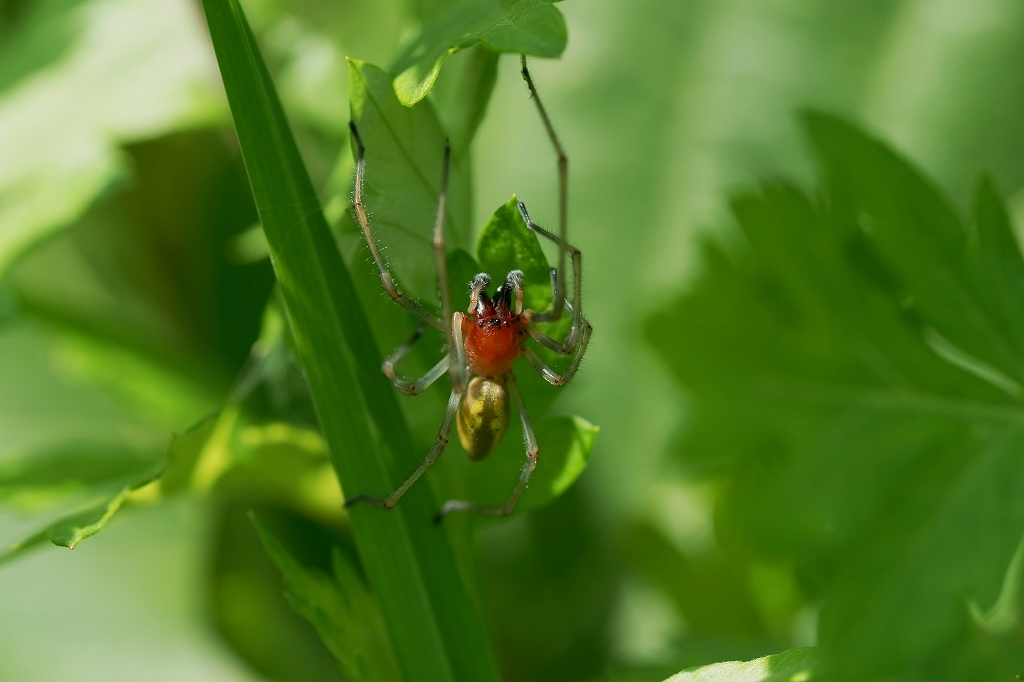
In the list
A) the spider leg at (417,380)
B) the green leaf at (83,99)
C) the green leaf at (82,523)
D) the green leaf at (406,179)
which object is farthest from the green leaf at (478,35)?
the green leaf at (83,99)

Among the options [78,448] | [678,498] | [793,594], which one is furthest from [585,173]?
[78,448]

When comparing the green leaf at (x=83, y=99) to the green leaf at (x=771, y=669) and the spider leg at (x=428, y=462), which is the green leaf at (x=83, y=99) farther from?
the green leaf at (x=771, y=669)

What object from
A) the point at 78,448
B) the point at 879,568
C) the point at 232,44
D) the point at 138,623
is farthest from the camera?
the point at 138,623

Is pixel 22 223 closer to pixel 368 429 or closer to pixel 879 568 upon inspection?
pixel 368 429

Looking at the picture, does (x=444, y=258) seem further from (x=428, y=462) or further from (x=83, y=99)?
(x=83, y=99)

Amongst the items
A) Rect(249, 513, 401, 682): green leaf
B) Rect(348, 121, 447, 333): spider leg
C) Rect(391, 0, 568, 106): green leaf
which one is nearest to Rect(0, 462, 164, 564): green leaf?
Rect(249, 513, 401, 682): green leaf

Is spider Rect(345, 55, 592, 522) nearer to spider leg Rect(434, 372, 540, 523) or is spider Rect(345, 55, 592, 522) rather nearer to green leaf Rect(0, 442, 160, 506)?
spider leg Rect(434, 372, 540, 523)
